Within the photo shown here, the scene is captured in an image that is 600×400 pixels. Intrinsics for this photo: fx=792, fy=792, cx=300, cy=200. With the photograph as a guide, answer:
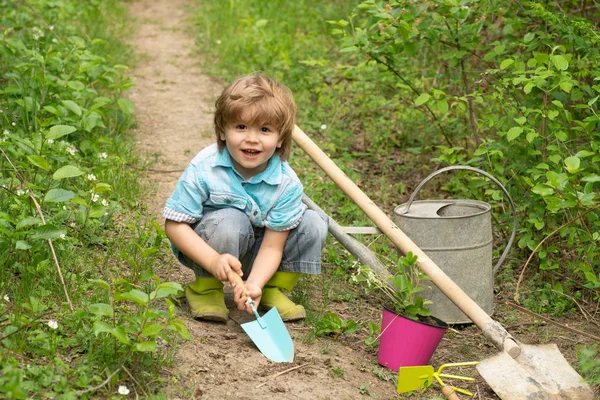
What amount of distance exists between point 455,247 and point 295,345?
0.84m

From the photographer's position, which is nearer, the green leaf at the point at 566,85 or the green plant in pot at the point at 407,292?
the green plant in pot at the point at 407,292

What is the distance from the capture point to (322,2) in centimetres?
756

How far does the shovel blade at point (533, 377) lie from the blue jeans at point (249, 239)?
79 cm

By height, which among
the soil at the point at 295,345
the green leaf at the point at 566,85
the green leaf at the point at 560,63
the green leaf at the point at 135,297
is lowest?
the soil at the point at 295,345

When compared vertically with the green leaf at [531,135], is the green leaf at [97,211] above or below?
below

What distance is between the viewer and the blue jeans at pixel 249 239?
2.93m

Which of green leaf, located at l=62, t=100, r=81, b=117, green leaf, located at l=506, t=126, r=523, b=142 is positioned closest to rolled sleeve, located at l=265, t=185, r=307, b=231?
green leaf, located at l=506, t=126, r=523, b=142

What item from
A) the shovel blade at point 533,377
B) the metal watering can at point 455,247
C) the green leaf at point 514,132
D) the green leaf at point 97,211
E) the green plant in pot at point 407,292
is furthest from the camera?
the green leaf at point 514,132

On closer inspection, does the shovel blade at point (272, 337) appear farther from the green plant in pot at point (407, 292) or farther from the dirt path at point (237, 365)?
the green plant in pot at point (407, 292)

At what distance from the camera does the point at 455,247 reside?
3.29 m

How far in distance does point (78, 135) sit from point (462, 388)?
2522mm

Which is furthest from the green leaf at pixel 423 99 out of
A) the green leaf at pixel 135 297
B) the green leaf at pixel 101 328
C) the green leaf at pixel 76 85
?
the green leaf at pixel 101 328

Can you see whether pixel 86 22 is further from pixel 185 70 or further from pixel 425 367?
pixel 425 367

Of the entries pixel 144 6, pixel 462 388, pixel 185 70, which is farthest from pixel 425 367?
pixel 144 6
